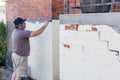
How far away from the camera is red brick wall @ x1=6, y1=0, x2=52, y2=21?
674 cm

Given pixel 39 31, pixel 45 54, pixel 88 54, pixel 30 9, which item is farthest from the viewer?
pixel 30 9

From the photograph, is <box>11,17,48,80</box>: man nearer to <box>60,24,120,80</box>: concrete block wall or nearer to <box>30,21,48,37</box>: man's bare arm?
<box>30,21,48,37</box>: man's bare arm

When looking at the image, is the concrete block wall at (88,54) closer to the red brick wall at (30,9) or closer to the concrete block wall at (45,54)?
the concrete block wall at (45,54)

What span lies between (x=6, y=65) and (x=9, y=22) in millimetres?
1590

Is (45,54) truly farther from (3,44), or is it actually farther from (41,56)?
(3,44)

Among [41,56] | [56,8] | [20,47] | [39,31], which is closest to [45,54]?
[41,56]

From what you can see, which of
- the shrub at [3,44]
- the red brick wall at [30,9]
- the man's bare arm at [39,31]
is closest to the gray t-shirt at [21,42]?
the man's bare arm at [39,31]

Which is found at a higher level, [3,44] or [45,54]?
[45,54]

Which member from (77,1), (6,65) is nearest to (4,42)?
(6,65)

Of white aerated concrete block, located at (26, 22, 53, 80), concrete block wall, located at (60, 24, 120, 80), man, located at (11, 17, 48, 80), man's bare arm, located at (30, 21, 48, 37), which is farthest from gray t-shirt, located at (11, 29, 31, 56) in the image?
concrete block wall, located at (60, 24, 120, 80)

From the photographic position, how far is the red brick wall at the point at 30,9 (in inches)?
265

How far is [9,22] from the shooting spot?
30.4 ft

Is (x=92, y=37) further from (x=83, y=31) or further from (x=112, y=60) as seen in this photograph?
(x=112, y=60)

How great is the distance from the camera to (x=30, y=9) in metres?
7.48
